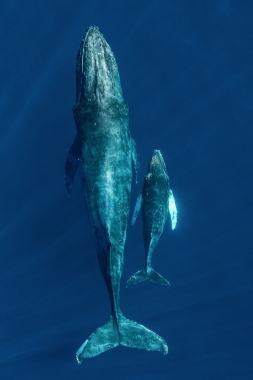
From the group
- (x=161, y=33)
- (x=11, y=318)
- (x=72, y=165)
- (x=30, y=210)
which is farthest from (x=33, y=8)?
(x=11, y=318)

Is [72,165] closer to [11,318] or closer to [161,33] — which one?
[161,33]

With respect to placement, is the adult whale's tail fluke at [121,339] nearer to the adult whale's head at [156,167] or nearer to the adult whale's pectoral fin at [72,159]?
the adult whale's pectoral fin at [72,159]

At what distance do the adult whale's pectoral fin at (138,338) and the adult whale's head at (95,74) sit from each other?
531 centimetres

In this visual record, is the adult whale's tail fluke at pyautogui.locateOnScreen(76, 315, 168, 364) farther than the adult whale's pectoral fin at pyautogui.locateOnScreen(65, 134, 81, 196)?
No

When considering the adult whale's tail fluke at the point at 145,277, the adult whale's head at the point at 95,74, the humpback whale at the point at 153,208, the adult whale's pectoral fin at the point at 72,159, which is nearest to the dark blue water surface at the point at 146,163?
the humpback whale at the point at 153,208

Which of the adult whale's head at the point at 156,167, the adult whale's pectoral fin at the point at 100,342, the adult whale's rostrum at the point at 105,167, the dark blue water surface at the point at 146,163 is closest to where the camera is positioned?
the adult whale's rostrum at the point at 105,167

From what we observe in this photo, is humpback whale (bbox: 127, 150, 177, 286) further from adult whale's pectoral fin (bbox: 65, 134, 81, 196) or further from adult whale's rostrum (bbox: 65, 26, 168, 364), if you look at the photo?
adult whale's pectoral fin (bbox: 65, 134, 81, 196)

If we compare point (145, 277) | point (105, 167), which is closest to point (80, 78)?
point (105, 167)

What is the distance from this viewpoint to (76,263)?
14.1m

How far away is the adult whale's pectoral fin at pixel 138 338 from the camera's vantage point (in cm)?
889

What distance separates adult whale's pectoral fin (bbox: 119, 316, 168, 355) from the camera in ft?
29.2

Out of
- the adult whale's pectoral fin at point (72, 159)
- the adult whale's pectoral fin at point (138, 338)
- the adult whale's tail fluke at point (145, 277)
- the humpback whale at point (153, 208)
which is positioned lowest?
the adult whale's pectoral fin at point (138, 338)

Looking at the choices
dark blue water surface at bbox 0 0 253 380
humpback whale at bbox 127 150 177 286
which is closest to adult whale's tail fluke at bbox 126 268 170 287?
humpback whale at bbox 127 150 177 286

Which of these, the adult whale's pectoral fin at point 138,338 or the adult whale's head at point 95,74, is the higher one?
the adult whale's head at point 95,74
